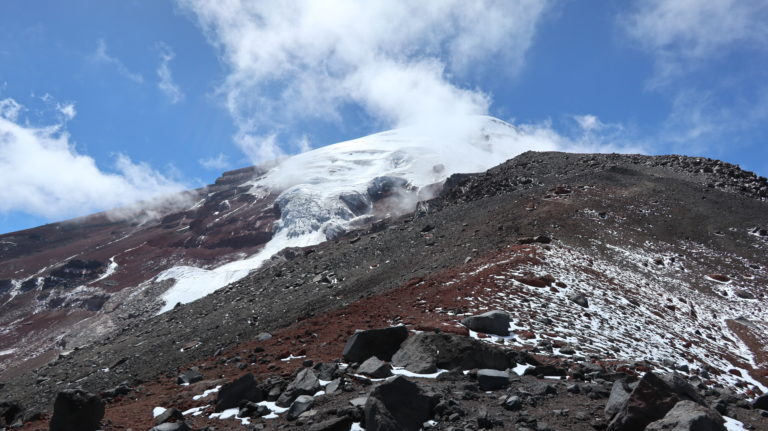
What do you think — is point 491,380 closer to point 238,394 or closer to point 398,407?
point 398,407

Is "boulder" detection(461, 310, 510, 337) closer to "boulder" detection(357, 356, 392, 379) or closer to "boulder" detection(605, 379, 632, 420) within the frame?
"boulder" detection(357, 356, 392, 379)

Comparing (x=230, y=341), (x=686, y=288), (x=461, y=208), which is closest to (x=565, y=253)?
(x=686, y=288)

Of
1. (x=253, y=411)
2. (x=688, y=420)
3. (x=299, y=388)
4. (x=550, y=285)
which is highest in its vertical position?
(x=550, y=285)

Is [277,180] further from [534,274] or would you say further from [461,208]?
[534,274]

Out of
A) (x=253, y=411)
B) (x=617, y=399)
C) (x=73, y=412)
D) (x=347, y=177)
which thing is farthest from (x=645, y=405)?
(x=347, y=177)

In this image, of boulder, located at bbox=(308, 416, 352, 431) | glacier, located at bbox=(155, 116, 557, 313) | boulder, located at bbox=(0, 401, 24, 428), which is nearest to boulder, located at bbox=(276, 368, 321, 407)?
boulder, located at bbox=(308, 416, 352, 431)

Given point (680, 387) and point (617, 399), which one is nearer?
point (617, 399)

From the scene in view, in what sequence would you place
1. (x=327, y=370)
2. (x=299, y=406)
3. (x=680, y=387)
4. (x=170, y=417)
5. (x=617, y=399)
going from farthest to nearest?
(x=327, y=370) → (x=170, y=417) → (x=299, y=406) → (x=680, y=387) → (x=617, y=399)
